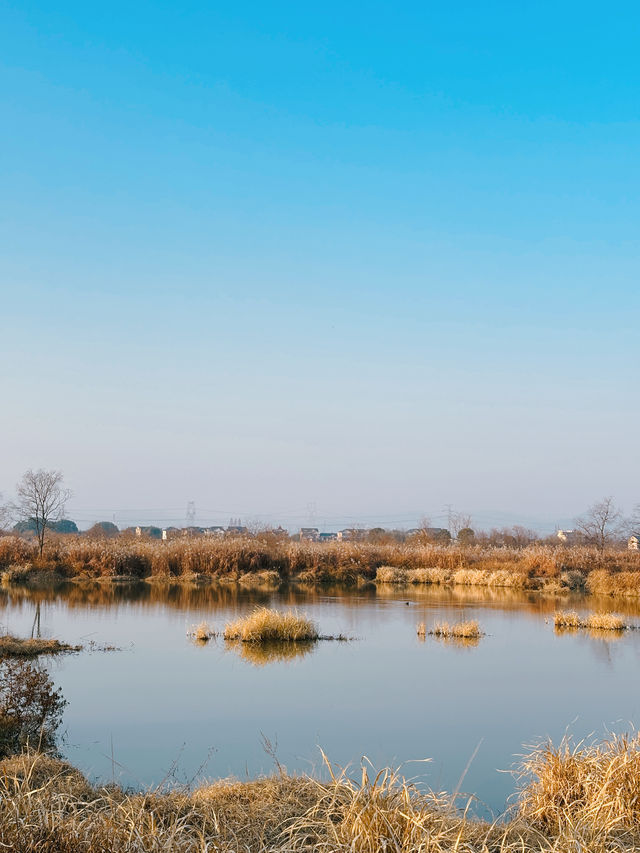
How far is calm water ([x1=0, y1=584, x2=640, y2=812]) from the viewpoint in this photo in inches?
401

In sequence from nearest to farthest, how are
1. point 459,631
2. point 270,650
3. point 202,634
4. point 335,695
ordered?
point 335,695 < point 270,650 < point 202,634 < point 459,631

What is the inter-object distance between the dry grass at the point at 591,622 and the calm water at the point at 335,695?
718 mm

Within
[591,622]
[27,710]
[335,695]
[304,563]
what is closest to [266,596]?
[304,563]

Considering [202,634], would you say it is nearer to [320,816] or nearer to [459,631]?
[459,631]

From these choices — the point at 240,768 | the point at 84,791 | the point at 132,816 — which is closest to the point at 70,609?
the point at 240,768

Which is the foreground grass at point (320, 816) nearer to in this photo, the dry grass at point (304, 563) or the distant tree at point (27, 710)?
the distant tree at point (27, 710)

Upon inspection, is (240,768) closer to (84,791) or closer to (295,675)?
(84,791)

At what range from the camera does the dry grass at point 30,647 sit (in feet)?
51.8

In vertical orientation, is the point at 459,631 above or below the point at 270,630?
below

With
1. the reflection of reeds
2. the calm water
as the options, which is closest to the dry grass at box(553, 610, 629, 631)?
the calm water

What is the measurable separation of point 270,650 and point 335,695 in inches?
171

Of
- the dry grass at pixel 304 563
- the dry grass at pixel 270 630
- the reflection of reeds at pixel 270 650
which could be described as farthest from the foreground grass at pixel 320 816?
the dry grass at pixel 304 563

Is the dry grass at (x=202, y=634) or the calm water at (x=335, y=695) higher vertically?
the dry grass at (x=202, y=634)

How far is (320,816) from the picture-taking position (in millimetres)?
6641
